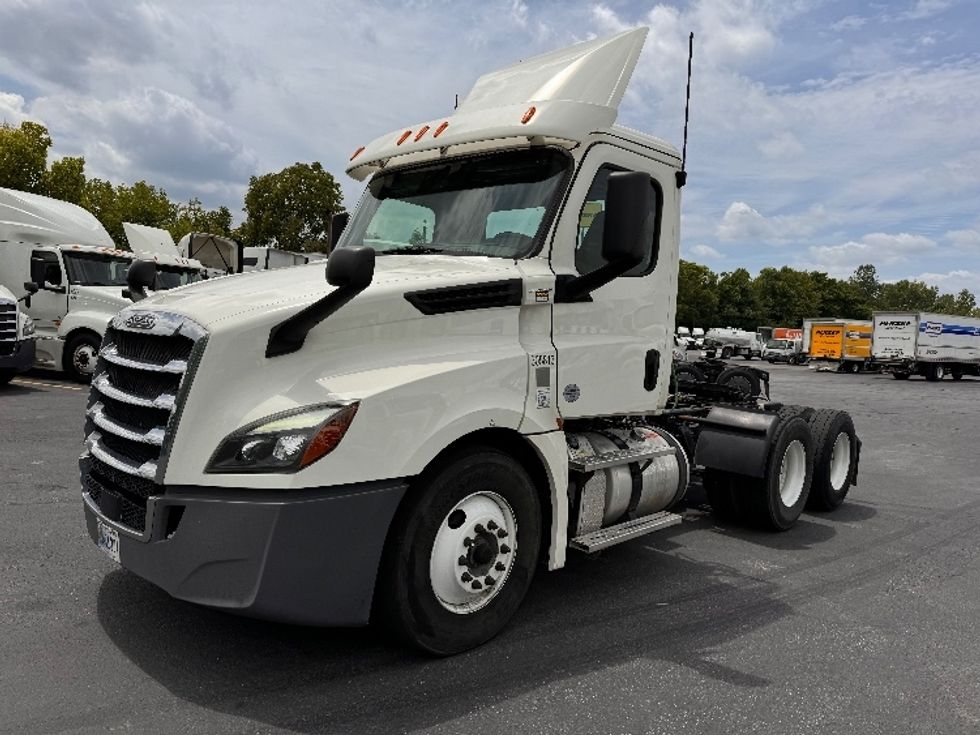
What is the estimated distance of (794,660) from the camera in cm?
375

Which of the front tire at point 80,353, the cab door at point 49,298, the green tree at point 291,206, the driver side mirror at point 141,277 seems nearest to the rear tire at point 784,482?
the driver side mirror at point 141,277

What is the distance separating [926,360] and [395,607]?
129 feet

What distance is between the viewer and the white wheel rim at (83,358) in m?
13.8

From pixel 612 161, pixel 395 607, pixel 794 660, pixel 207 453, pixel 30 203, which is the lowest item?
pixel 794 660

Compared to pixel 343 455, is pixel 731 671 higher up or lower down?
lower down

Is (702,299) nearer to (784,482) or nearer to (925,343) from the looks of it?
(925,343)

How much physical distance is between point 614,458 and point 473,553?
1260 millimetres

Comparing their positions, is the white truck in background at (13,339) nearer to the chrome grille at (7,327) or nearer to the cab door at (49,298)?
the chrome grille at (7,327)

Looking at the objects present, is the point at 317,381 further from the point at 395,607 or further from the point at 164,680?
the point at 164,680

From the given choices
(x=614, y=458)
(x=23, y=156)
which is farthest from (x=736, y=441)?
(x=23, y=156)

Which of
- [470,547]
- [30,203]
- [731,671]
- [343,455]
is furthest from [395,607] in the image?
[30,203]

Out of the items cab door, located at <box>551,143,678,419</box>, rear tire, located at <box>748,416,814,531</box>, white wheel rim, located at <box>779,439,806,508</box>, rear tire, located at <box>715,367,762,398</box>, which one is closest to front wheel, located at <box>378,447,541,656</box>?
cab door, located at <box>551,143,678,419</box>

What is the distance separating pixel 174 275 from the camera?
1509 centimetres

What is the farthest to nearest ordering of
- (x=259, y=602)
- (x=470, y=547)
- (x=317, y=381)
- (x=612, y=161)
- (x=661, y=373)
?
(x=661, y=373) < (x=612, y=161) < (x=470, y=547) < (x=317, y=381) < (x=259, y=602)
